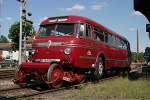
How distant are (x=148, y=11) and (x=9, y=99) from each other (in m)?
13.3

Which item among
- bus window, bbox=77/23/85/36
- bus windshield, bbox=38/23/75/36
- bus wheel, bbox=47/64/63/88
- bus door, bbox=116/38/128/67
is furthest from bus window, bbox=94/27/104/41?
bus door, bbox=116/38/128/67

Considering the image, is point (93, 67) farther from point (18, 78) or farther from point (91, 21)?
point (18, 78)

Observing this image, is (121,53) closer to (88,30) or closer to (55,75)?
(88,30)

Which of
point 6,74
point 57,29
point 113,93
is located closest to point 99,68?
point 57,29

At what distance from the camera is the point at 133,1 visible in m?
21.3

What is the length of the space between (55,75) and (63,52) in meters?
1.15

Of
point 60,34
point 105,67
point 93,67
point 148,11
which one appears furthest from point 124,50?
point 60,34

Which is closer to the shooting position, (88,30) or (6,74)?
(88,30)

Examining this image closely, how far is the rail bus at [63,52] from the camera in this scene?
48.3 ft

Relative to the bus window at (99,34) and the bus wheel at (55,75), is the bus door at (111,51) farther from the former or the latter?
the bus wheel at (55,75)

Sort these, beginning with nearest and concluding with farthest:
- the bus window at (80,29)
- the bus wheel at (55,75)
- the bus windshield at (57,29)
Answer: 1. the bus wheel at (55,75)
2. the bus window at (80,29)
3. the bus windshield at (57,29)

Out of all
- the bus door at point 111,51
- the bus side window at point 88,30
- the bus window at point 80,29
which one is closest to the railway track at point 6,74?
the bus door at point 111,51

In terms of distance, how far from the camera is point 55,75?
14.6 metres

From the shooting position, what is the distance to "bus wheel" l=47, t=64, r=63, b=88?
1419cm
